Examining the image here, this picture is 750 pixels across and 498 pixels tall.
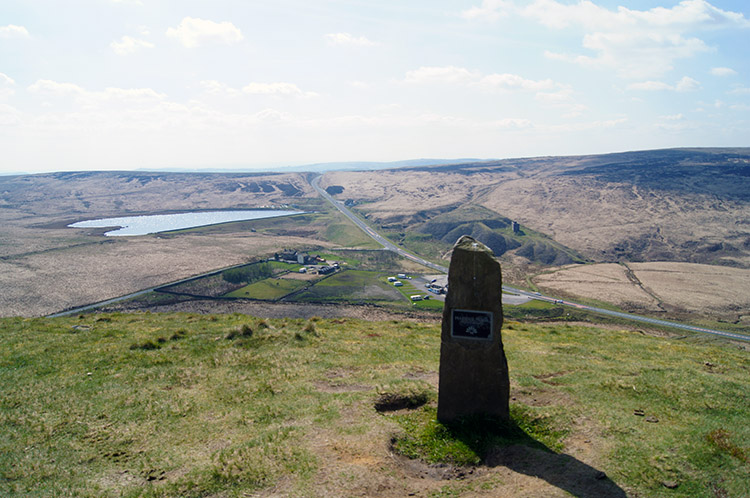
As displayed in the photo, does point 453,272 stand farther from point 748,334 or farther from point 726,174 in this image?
point 726,174

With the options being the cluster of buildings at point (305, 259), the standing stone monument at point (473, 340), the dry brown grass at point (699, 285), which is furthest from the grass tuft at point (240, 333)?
the dry brown grass at point (699, 285)

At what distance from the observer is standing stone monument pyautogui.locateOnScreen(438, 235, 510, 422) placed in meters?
16.1

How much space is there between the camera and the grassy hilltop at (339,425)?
43.2 ft

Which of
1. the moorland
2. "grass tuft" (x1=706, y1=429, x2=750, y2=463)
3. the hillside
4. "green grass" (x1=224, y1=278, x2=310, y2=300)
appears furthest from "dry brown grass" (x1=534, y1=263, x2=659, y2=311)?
"grass tuft" (x1=706, y1=429, x2=750, y2=463)

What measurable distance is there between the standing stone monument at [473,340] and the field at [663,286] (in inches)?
3282

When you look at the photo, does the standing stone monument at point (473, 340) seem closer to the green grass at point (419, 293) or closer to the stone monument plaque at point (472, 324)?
the stone monument plaque at point (472, 324)

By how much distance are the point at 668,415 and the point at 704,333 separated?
67.1 m

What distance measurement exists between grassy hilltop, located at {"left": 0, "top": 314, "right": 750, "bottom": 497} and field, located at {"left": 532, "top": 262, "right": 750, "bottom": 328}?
6555 centimetres

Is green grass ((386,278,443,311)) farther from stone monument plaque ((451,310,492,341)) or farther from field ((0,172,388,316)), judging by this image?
stone monument plaque ((451,310,492,341))

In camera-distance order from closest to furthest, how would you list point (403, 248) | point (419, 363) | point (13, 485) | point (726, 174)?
point (13, 485) → point (419, 363) → point (403, 248) → point (726, 174)

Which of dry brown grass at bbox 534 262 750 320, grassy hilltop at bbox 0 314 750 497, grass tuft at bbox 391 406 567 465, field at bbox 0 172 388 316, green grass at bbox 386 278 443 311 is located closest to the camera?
grassy hilltop at bbox 0 314 750 497

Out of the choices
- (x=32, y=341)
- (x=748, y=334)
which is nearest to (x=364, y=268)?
(x=748, y=334)

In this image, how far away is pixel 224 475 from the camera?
13508mm

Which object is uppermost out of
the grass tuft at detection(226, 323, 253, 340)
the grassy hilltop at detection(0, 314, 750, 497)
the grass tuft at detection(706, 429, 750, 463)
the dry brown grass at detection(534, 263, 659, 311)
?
the grass tuft at detection(706, 429, 750, 463)
